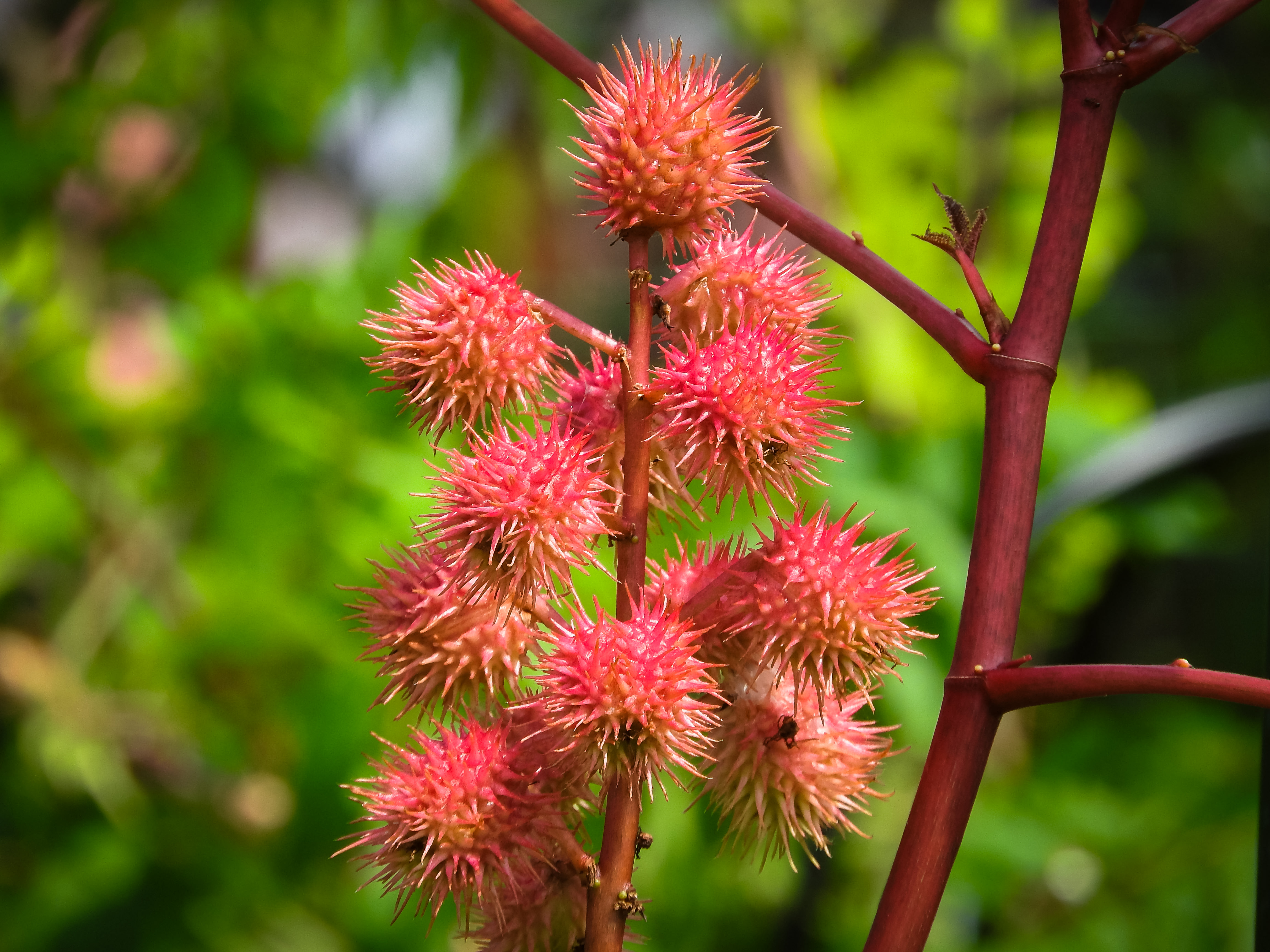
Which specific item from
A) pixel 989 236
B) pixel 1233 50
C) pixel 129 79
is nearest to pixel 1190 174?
pixel 1233 50

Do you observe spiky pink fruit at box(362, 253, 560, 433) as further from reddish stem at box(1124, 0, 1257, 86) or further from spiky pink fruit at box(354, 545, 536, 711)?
reddish stem at box(1124, 0, 1257, 86)

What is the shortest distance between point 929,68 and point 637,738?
2163 mm

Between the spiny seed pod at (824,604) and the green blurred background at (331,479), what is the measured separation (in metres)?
0.74

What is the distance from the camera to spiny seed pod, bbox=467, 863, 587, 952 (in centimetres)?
54

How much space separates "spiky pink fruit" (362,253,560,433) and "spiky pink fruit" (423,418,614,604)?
2 centimetres

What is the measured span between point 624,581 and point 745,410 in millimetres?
99

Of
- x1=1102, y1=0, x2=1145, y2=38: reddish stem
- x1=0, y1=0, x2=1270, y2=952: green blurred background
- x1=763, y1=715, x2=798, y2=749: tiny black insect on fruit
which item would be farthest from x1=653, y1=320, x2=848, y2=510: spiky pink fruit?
x1=0, y1=0, x2=1270, y2=952: green blurred background

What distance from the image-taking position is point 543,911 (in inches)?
21.3

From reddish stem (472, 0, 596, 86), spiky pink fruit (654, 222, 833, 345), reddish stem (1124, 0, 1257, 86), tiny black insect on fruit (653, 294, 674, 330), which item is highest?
reddish stem (1124, 0, 1257, 86)

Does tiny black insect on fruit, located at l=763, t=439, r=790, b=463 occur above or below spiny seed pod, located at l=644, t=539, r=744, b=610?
above

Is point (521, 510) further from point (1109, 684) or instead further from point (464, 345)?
point (1109, 684)

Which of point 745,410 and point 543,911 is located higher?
point 745,410

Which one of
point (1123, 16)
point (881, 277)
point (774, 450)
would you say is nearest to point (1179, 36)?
point (1123, 16)

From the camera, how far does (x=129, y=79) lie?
204 cm
